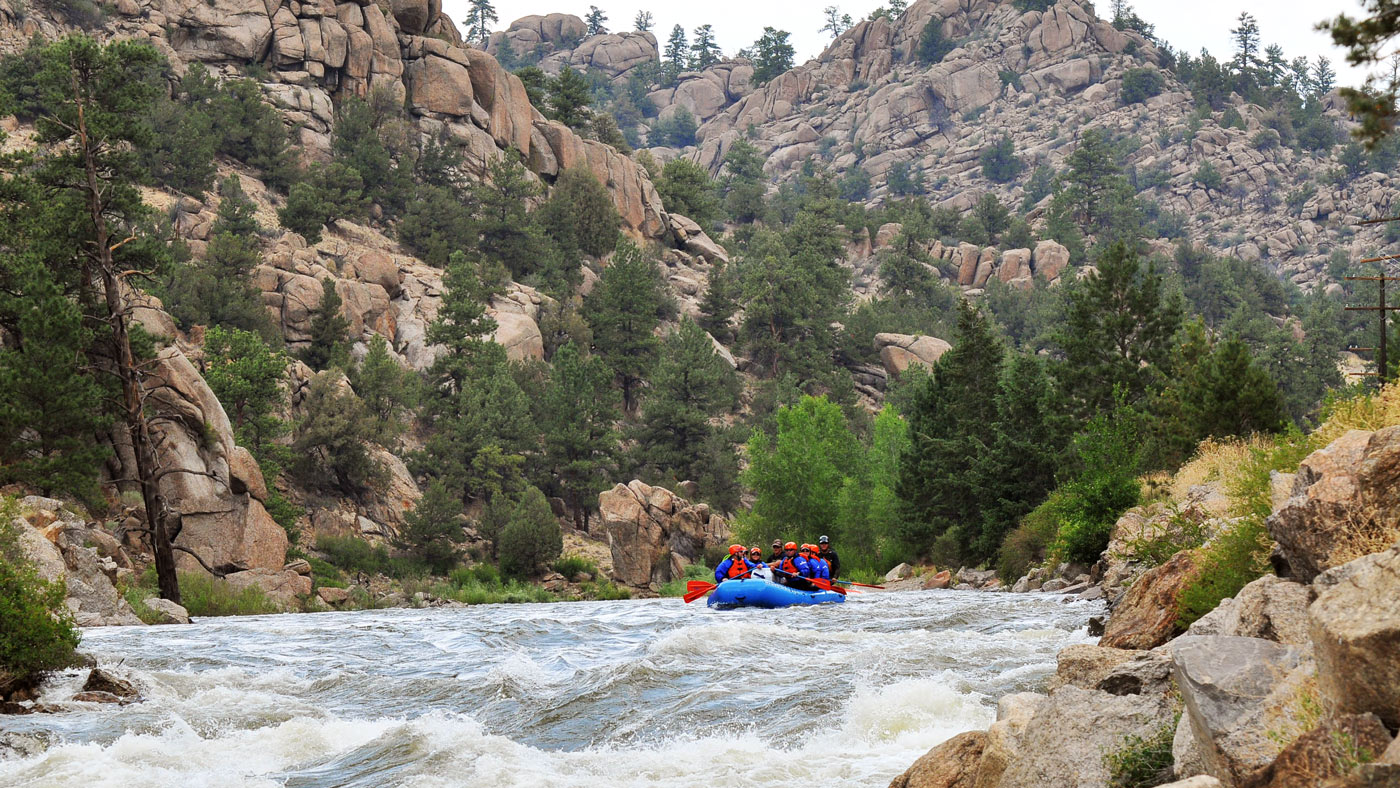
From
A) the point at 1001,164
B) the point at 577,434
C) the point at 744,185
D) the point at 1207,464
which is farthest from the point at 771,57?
the point at 1207,464

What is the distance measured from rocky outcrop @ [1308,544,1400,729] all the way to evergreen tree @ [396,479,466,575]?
1546 inches

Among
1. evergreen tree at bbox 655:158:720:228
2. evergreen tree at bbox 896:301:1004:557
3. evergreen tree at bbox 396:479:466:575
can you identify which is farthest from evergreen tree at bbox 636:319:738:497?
evergreen tree at bbox 655:158:720:228

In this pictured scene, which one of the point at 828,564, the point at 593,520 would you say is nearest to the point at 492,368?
the point at 593,520

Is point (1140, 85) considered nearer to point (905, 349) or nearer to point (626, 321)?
point (905, 349)

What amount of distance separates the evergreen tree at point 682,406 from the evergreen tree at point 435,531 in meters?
14.2

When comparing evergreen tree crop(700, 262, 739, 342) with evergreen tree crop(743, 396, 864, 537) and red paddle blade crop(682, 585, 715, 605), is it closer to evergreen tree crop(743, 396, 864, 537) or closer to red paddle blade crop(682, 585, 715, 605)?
evergreen tree crop(743, 396, 864, 537)

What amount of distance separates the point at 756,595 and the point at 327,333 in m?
32.2

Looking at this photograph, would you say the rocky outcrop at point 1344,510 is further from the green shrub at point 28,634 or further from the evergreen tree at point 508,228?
the evergreen tree at point 508,228

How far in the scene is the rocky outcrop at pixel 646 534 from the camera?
146 ft

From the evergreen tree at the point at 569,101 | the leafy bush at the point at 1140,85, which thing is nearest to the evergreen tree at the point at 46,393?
the evergreen tree at the point at 569,101

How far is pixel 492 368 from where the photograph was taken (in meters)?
53.2

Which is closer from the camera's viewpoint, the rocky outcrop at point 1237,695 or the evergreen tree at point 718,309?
the rocky outcrop at point 1237,695

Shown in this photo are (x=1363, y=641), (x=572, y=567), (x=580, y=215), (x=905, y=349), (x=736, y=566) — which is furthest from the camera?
(x=905, y=349)

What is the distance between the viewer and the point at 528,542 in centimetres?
4309
